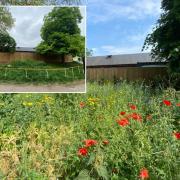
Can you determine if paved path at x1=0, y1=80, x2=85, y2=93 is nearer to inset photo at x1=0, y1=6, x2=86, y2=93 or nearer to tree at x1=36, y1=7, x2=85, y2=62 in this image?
inset photo at x1=0, y1=6, x2=86, y2=93

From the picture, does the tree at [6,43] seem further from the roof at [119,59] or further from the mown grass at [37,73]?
the roof at [119,59]

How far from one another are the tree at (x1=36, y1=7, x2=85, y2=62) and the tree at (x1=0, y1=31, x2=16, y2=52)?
25 cm

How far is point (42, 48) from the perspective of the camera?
430 centimetres

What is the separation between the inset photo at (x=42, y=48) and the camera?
166 inches

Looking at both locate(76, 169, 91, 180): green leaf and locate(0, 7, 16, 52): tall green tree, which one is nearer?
locate(76, 169, 91, 180): green leaf

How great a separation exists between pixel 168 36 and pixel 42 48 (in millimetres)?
10728

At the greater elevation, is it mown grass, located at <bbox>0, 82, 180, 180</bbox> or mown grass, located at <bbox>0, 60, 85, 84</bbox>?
mown grass, located at <bbox>0, 60, 85, 84</bbox>

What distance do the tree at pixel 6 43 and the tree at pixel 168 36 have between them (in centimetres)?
995

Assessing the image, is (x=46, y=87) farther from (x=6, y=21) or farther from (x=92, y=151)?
(x=92, y=151)

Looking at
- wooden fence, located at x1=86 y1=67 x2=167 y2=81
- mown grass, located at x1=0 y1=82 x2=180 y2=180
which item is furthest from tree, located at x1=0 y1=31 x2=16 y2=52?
wooden fence, located at x1=86 y1=67 x2=167 y2=81

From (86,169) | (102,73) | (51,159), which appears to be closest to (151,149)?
(86,169)

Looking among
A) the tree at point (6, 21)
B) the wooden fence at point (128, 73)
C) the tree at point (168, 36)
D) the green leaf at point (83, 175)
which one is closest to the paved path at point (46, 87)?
the tree at point (6, 21)

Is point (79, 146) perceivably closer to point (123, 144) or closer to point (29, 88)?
point (123, 144)

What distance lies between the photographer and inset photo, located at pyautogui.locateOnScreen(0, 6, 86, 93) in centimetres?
422
